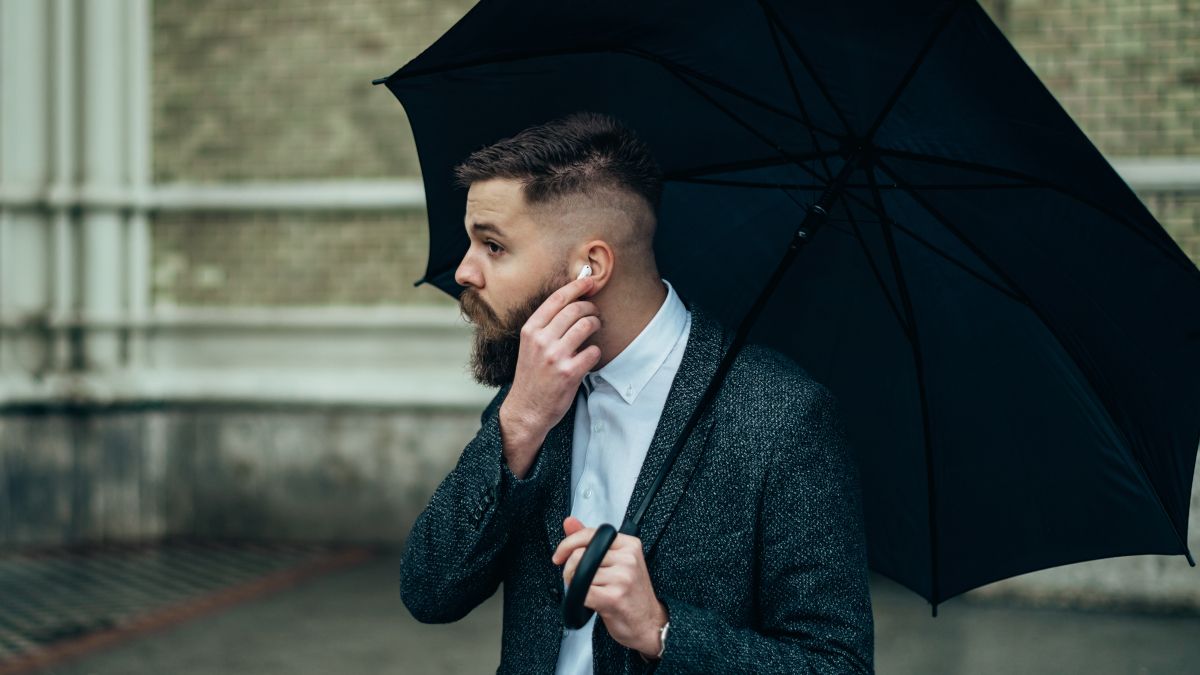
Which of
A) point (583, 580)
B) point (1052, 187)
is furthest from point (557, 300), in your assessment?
point (1052, 187)

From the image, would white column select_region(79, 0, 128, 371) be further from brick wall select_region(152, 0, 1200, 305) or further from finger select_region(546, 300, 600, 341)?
finger select_region(546, 300, 600, 341)

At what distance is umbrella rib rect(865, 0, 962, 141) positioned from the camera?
1.78 metres

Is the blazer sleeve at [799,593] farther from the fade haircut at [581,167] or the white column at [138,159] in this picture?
the white column at [138,159]

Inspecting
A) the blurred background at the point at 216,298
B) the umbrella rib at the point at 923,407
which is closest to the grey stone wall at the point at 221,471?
the blurred background at the point at 216,298

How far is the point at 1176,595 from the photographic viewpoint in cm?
607

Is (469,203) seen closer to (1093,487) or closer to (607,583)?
(607,583)

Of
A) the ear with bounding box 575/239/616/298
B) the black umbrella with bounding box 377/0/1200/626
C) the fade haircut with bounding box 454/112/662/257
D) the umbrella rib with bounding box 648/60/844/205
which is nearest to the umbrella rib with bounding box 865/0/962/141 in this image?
the black umbrella with bounding box 377/0/1200/626

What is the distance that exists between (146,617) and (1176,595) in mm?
5174

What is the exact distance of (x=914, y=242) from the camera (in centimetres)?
214

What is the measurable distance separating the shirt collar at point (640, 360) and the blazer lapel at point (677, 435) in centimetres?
4

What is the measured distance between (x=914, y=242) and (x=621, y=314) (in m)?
0.58

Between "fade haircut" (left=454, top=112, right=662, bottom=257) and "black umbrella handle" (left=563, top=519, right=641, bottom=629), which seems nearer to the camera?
"black umbrella handle" (left=563, top=519, right=641, bottom=629)

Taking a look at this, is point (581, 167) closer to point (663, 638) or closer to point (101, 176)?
point (663, 638)

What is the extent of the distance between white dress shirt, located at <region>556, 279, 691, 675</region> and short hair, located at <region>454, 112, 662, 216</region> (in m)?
0.23
